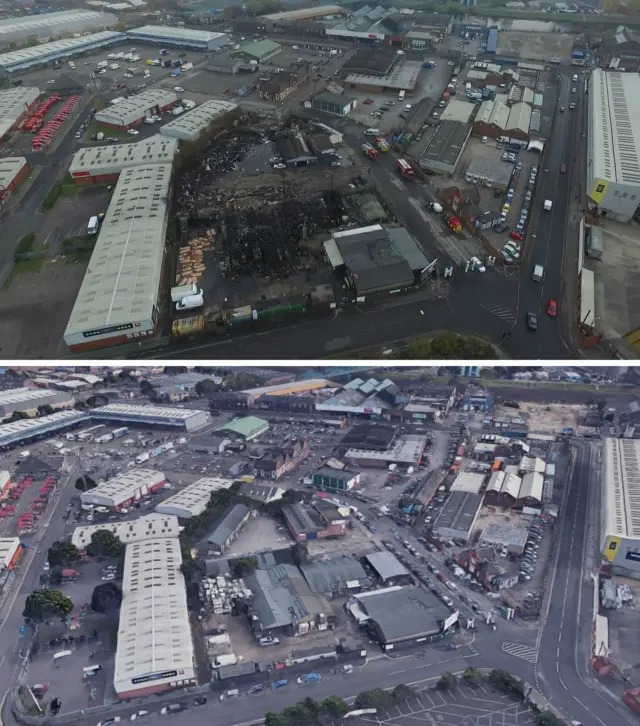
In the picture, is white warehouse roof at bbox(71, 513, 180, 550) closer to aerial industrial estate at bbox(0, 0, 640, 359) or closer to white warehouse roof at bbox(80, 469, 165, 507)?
white warehouse roof at bbox(80, 469, 165, 507)

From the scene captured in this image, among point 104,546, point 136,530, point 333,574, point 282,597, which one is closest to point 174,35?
point 136,530

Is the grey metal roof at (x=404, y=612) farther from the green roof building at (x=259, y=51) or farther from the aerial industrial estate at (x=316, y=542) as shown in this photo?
the green roof building at (x=259, y=51)

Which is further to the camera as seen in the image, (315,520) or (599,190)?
(599,190)

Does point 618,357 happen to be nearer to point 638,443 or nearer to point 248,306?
point 638,443

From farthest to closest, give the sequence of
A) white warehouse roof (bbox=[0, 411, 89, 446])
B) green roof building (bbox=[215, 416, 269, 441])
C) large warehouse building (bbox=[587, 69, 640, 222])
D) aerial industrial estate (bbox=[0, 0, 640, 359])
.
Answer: large warehouse building (bbox=[587, 69, 640, 222]), green roof building (bbox=[215, 416, 269, 441]), white warehouse roof (bbox=[0, 411, 89, 446]), aerial industrial estate (bbox=[0, 0, 640, 359])

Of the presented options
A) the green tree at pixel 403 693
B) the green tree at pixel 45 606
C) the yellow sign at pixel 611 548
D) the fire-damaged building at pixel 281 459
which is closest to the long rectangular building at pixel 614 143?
the yellow sign at pixel 611 548

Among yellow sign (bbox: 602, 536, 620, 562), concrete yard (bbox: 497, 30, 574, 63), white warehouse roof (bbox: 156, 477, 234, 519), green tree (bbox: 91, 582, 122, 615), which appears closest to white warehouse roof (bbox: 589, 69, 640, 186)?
concrete yard (bbox: 497, 30, 574, 63)

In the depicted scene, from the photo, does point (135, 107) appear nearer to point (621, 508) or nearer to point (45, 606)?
point (45, 606)
